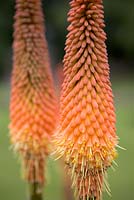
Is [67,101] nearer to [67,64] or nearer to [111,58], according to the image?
[67,64]

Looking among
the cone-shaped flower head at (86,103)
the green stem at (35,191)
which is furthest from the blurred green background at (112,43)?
the cone-shaped flower head at (86,103)

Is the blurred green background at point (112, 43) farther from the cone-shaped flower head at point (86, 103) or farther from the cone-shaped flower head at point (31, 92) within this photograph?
the cone-shaped flower head at point (86, 103)

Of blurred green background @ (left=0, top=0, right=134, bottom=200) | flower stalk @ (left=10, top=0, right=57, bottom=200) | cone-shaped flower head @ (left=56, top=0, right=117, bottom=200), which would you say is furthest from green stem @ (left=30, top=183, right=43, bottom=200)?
blurred green background @ (left=0, top=0, right=134, bottom=200)

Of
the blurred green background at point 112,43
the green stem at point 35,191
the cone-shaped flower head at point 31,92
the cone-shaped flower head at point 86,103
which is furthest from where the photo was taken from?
the blurred green background at point 112,43

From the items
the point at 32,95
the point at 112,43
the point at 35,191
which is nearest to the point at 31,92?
the point at 32,95

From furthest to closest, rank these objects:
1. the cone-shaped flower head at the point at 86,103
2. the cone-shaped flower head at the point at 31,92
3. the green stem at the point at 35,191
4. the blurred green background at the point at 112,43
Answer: the blurred green background at the point at 112,43
the green stem at the point at 35,191
the cone-shaped flower head at the point at 31,92
the cone-shaped flower head at the point at 86,103

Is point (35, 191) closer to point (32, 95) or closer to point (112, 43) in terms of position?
point (32, 95)

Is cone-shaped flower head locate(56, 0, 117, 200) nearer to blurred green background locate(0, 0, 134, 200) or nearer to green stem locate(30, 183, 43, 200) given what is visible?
green stem locate(30, 183, 43, 200)
